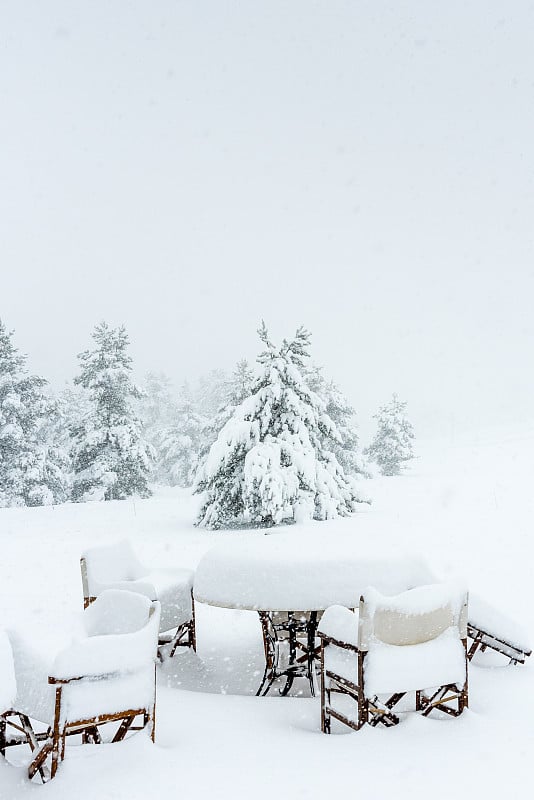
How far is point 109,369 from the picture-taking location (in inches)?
1061

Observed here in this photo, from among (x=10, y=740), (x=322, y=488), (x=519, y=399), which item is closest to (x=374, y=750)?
(x=10, y=740)

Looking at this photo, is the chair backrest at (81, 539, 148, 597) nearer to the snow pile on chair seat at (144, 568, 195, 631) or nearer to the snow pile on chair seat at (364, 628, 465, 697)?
the snow pile on chair seat at (144, 568, 195, 631)

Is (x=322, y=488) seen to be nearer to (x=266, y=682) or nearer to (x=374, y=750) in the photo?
(x=266, y=682)

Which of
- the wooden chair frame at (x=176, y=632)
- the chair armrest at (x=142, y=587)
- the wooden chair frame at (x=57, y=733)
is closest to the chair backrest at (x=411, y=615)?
the wooden chair frame at (x=57, y=733)

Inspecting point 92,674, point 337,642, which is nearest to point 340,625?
point 337,642

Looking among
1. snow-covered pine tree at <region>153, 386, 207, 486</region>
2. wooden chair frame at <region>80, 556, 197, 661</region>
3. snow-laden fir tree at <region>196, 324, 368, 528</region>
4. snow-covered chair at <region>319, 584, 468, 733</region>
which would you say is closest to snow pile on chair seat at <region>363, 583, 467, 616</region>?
snow-covered chair at <region>319, 584, 468, 733</region>

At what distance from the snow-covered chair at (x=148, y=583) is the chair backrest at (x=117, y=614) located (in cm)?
128

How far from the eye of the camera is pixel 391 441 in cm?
3441

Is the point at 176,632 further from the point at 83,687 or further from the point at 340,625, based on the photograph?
the point at 83,687

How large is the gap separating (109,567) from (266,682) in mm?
1912

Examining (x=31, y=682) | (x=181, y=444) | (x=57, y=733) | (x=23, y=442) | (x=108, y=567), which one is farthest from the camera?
(x=181, y=444)

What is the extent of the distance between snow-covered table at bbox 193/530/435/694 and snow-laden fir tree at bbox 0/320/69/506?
21082mm

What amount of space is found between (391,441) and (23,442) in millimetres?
18025

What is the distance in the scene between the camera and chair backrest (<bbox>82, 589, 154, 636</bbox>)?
14.3ft
